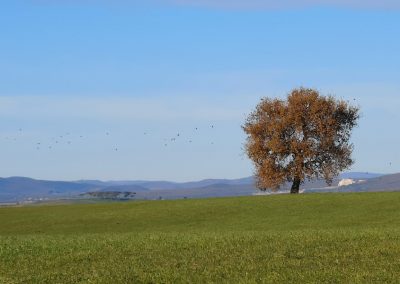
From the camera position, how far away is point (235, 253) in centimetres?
3203

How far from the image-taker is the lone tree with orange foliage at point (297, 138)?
327 feet

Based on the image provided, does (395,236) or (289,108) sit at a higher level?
(289,108)

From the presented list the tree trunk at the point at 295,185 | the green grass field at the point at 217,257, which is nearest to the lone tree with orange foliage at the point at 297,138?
the tree trunk at the point at 295,185

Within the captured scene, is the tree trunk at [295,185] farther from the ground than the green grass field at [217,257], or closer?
farther from the ground

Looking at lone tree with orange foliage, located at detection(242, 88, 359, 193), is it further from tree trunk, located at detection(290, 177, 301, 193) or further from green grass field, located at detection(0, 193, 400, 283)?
green grass field, located at detection(0, 193, 400, 283)

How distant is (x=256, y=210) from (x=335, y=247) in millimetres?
48249

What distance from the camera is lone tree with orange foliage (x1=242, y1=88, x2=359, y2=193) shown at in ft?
327

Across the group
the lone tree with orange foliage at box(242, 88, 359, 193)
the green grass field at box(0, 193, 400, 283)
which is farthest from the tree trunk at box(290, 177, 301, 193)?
the green grass field at box(0, 193, 400, 283)

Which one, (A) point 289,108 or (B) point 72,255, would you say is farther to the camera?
(A) point 289,108

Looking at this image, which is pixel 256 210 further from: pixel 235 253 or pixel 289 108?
pixel 235 253

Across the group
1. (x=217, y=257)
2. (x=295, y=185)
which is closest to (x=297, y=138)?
(x=295, y=185)

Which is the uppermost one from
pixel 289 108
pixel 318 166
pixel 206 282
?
pixel 289 108

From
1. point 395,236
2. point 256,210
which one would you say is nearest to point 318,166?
point 256,210

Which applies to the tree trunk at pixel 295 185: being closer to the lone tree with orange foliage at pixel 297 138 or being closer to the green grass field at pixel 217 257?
the lone tree with orange foliage at pixel 297 138
